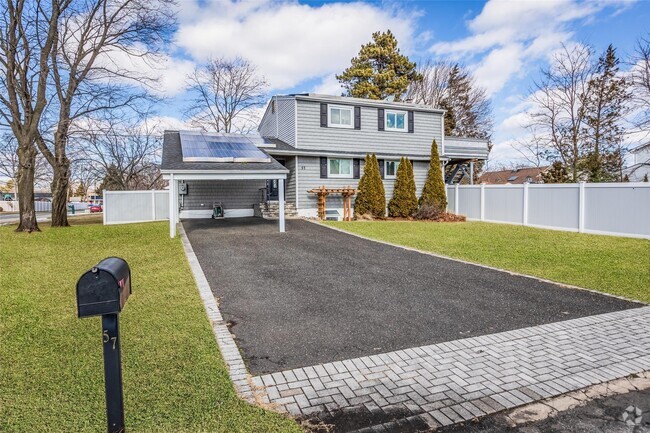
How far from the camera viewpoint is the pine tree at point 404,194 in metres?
17.5

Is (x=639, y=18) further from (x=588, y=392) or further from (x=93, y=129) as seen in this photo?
(x=93, y=129)

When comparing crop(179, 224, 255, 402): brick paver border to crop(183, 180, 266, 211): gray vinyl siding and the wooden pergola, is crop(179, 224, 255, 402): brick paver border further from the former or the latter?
crop(183, 180, 266, 211): gray vinyl siding

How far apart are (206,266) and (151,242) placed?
3610 millimetres

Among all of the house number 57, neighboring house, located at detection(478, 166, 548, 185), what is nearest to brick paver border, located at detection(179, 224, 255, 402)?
the house number 57

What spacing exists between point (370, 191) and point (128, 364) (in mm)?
14172

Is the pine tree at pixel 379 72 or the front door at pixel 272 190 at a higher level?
the pine tree at pixel 379 72

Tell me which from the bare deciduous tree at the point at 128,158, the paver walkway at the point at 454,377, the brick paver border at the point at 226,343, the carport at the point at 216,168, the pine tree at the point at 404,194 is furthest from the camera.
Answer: the bare deciduous tree at the point at 128,158

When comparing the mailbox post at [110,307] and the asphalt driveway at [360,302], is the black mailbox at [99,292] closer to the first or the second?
the mailbox post at [110,307]

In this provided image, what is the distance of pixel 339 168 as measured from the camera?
693 inches

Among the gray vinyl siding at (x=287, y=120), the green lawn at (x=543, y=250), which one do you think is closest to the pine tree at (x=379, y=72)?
the gray vinyl siding at (x=287, y=120)

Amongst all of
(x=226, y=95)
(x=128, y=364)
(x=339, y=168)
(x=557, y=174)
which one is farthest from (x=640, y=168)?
(x=128, y=364)

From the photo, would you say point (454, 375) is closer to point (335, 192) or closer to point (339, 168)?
point (335, 192)

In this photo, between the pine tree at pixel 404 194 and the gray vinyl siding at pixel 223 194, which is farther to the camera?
the pine tree at pixel 404 194

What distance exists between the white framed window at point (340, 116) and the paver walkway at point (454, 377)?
48.1 ft
